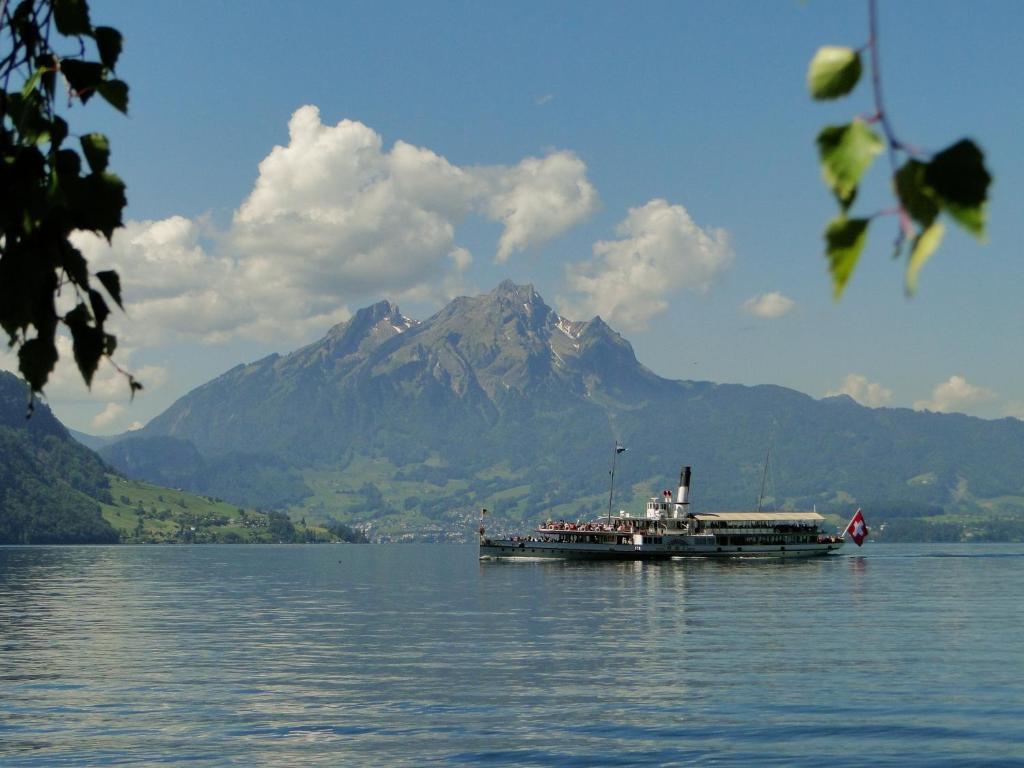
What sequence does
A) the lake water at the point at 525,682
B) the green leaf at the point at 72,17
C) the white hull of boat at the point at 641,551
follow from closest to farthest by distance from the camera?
the green leaf at the point at 72,17
the lake water at the point at 525,682
the white hull of boat at the point at 641,551

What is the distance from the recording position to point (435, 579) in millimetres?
186125

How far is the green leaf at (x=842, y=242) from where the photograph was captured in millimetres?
2570

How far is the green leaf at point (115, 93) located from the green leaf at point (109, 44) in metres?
0.11

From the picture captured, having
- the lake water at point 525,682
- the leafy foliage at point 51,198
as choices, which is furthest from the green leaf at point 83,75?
the lake water at point 525,682

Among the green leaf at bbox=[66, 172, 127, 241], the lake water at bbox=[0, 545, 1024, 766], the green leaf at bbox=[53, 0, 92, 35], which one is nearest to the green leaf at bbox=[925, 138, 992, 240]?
the green leaf at bbox=[66, 172, 127, 241]

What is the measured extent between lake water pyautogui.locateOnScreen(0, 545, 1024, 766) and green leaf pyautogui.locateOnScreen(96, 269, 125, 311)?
34566 mm

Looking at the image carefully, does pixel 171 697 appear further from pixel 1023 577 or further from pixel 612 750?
pixel 1023 577

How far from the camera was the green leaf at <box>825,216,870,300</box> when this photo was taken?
8.43 ft

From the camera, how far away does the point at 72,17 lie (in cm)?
445

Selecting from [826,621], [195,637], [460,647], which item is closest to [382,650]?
[460,647]

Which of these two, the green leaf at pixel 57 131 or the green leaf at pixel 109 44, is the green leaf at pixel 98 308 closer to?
the green leaf at pixel 57 131

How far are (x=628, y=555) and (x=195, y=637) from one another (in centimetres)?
11987

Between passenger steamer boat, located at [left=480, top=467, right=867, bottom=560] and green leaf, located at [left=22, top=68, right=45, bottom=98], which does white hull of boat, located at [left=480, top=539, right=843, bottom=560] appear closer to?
passenger steamer boat, located at [left=480, top=467, right=867, bottom=560]

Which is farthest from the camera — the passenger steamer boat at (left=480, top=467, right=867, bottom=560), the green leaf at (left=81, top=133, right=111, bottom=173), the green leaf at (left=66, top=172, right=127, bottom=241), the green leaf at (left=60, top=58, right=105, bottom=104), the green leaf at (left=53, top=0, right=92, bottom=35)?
the passenger steamer boat at (left=480, top=467, right=867, bottom=560)
